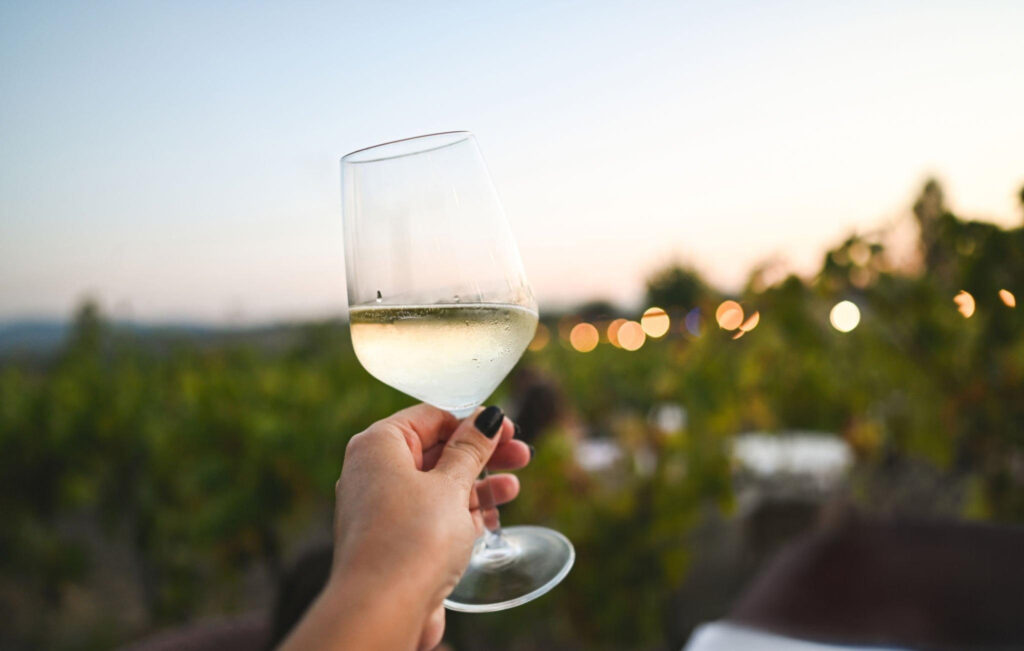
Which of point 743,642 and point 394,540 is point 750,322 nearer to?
point 743,642

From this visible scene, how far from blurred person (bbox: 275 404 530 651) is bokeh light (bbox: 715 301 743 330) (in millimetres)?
1722

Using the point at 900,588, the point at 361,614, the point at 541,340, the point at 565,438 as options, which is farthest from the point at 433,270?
the point at 541,340

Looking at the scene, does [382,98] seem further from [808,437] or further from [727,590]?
[808,437]

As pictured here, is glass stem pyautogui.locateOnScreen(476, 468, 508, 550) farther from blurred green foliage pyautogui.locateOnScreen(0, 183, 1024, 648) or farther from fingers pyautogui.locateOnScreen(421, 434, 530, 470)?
blurred green foliage pyautogui.locateOnScreen(0, 183, 1024, 648)

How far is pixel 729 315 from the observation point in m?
2.78

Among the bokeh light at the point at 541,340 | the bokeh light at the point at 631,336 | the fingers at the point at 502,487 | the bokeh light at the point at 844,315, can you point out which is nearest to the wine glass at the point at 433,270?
the fingers at the point at 502,487

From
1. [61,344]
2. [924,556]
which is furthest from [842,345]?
[61,344]

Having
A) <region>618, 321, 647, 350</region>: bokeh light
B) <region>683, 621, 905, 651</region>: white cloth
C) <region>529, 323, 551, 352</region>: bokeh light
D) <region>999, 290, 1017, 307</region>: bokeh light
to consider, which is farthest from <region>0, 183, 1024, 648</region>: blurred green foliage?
<region>529, 323, 551, 352</region>: bokeh light

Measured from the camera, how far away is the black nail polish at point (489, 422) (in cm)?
126

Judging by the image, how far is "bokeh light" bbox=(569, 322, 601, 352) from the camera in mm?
15597

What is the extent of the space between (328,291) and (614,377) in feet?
39.2

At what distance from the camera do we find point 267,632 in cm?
200

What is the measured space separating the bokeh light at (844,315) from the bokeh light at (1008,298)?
50 centimetres

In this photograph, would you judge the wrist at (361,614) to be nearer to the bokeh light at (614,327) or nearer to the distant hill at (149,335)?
the distant hill at (149,335)
